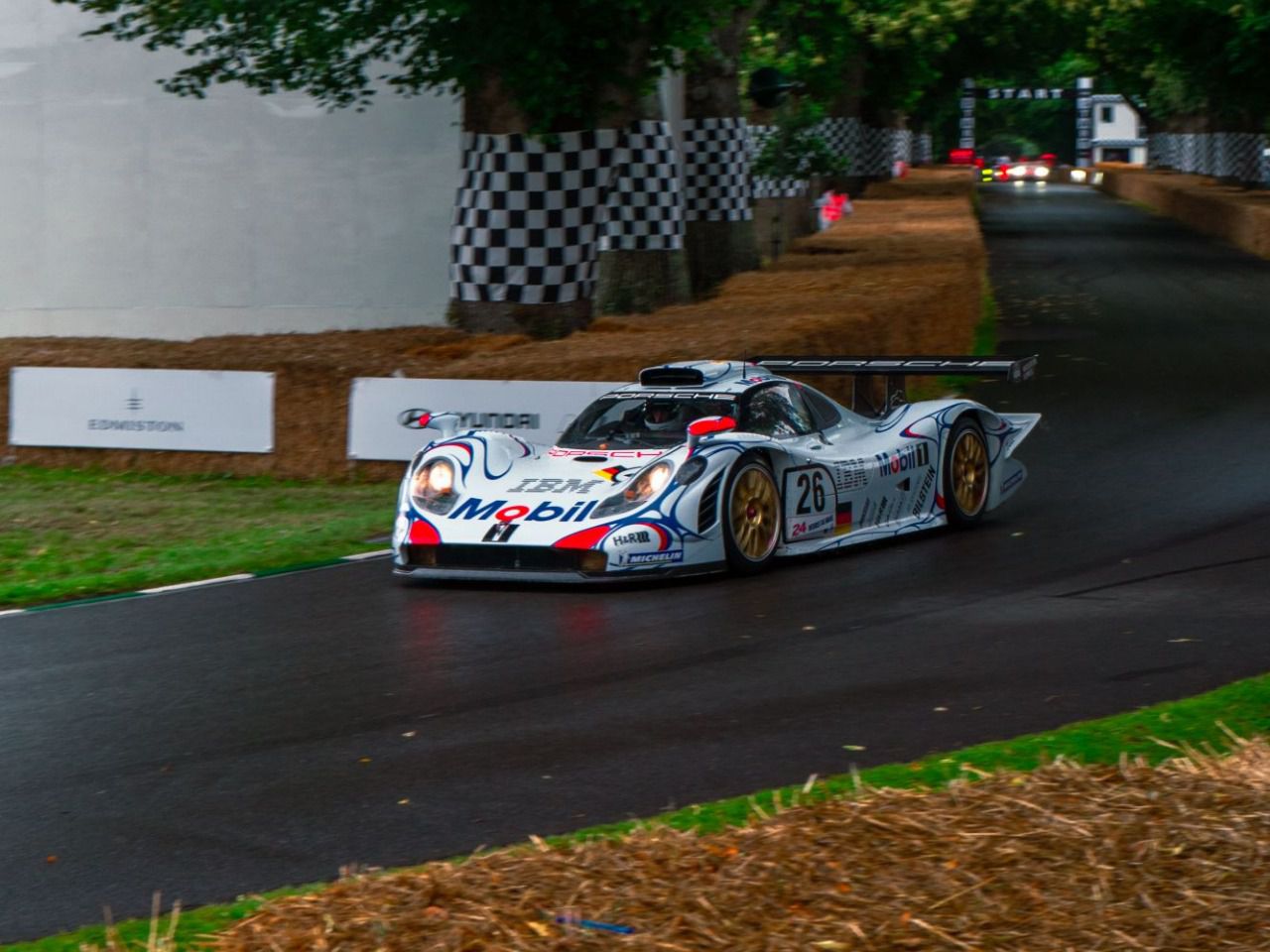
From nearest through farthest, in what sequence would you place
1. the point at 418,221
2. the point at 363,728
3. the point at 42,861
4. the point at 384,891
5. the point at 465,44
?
the point at 384,891, the point at 42,861, the point at 363,728, the point at 465,44, the point at 418,221

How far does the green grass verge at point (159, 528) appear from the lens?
35.9ft

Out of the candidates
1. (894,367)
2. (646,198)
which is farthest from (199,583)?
(646,198)

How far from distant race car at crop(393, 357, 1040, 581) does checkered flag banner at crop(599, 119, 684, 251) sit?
9177 mm

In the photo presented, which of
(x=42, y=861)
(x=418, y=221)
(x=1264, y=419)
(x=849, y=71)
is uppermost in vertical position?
(x=849, y=71)

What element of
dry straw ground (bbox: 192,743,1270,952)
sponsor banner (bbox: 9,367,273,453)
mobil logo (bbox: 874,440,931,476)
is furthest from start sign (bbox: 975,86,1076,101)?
dry straw ground (bbox: 192,743,1270,952)

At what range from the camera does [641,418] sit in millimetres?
10734

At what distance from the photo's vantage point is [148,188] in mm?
26844

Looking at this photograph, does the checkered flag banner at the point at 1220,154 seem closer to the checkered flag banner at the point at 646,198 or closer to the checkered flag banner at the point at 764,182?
the checkered flag banner at the point at 764,182

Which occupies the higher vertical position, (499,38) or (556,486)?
(499,38)

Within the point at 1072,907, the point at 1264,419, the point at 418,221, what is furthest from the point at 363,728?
the point at 418,221

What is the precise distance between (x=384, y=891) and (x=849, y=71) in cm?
4382

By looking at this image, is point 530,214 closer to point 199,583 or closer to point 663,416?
point 663,416

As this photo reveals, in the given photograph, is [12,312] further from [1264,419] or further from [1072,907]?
A: [1072,907]

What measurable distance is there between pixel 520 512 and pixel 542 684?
2271mm
